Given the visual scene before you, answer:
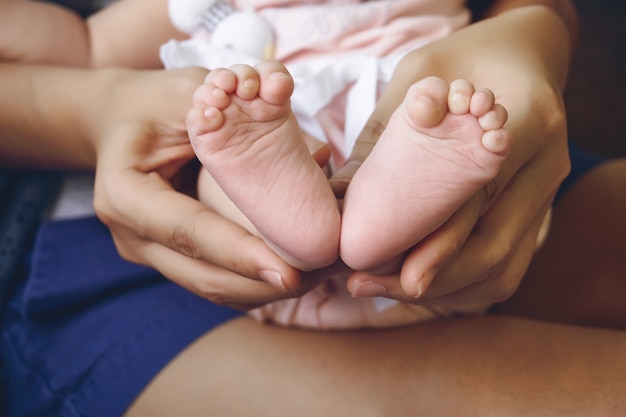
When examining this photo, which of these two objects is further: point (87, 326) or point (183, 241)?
point (87, 326)

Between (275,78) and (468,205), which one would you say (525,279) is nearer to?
(468,205)

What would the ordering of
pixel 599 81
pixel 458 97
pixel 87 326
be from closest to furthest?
pixel 458 97, pixel 87 326, pixel 599 81

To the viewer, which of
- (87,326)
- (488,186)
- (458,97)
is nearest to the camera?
(458,97)

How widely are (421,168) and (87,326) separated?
428 millimetres

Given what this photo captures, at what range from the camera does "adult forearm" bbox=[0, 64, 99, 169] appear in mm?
676

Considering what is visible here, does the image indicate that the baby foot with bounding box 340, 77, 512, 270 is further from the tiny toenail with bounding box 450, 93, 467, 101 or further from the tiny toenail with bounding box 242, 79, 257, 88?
the tiny toenail with bounding box 242, 79, 257, 88

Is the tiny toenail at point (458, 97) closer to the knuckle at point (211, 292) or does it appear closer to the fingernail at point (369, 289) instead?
the fingernail at point (369, 289)

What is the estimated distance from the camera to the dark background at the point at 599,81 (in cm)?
123

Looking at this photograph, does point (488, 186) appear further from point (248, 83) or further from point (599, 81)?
point (599, 81)

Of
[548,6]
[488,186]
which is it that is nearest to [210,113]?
[488,186]

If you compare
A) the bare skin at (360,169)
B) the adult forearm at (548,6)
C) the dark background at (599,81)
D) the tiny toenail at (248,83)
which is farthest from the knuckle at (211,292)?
the dark background at (599,81)

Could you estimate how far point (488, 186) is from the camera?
46cm

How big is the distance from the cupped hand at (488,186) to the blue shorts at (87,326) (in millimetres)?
253

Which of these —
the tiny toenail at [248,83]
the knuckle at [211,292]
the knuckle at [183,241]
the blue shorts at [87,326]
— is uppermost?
the tiny toenail at [248,83]
